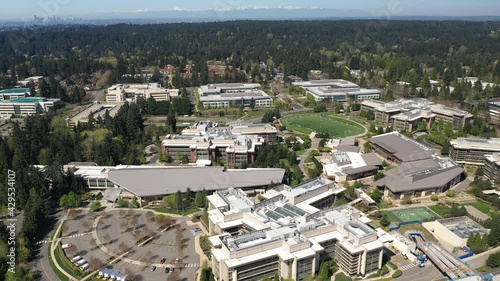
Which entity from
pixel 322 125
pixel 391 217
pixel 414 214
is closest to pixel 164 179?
pixel 391 217

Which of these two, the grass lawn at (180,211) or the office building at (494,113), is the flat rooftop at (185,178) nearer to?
the grass lawn at (180,211)

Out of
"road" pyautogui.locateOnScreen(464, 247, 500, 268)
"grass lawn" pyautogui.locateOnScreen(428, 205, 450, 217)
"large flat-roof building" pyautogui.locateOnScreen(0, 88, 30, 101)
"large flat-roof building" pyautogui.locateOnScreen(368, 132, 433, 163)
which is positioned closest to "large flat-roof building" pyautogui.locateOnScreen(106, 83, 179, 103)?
"large flat-roof building" pyautogui.locateOnScreen(0, 88, 30, 101)

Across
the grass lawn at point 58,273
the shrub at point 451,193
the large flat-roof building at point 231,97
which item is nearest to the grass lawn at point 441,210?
the shrub at point 451,193

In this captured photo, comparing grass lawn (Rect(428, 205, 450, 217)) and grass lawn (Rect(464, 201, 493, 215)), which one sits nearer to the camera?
grass lawn (Rect(428, 205, 450, 217))

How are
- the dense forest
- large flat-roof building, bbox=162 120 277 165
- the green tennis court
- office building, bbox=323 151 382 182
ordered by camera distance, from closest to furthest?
the green tennis court → office building, bbox=323 151 382 182 → large flat-roof building, bbox=162 120 277 165 → the dense forest

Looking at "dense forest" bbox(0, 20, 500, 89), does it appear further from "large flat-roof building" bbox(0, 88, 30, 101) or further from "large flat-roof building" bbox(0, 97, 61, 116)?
"large flat-roof building" bbox(0, 97, 61, 116)

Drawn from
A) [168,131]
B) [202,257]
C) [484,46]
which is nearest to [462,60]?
[484,46]

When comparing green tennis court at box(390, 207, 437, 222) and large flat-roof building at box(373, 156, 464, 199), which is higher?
large flat-roof building at box(373, 156, 464, 199)
